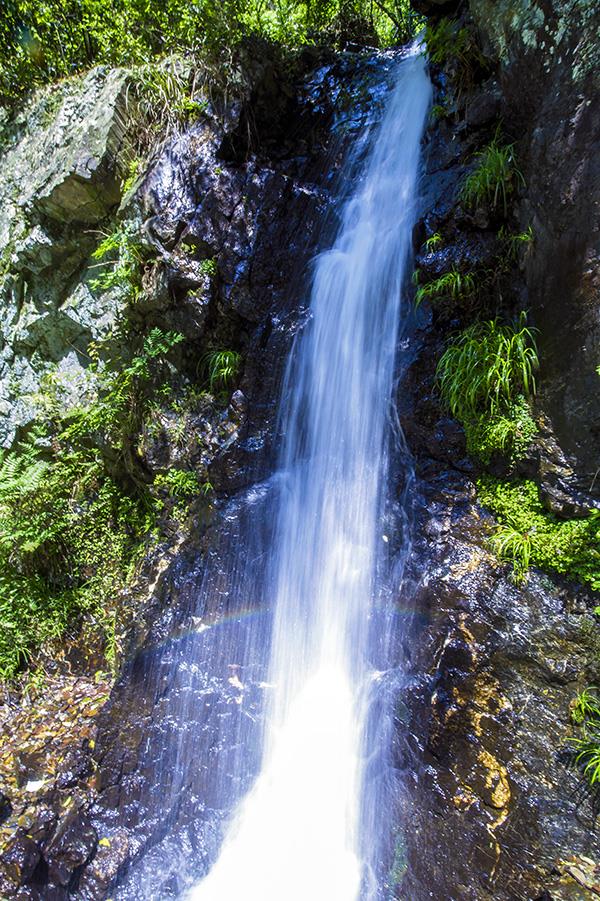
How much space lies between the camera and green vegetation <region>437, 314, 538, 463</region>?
3.40 m

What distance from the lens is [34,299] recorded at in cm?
660

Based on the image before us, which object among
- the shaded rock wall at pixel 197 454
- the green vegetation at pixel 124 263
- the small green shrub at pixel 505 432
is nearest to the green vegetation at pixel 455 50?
the shaded rock wall at pixel 197 454

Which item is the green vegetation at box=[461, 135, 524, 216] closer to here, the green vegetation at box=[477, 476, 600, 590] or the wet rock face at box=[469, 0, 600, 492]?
the wet rock face at box=[469, 0, 600, 492]

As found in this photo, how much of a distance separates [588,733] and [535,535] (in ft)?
3.92

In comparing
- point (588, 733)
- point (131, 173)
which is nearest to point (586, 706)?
point (588, 733)

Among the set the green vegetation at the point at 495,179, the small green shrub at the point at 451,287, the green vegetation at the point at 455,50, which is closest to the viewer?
the green vegetation at the point at 495,179

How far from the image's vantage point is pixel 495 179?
379 centimetres

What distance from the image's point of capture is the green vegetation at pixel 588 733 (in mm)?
2680

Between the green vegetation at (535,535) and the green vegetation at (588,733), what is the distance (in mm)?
662

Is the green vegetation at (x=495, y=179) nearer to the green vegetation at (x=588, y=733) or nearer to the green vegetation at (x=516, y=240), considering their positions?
the green vegetation at (x=516, y=240)

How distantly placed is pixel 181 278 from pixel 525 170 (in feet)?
11.0

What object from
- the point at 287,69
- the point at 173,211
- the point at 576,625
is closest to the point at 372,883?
the point at 576,625

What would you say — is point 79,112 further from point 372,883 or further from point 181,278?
point 372,883

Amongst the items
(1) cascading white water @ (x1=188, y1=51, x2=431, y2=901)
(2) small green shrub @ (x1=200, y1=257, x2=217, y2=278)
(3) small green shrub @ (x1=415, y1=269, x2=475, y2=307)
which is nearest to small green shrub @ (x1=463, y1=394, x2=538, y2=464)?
(1) cascading white water @ (x1=188, y1=51, x2=431, y2=901)
